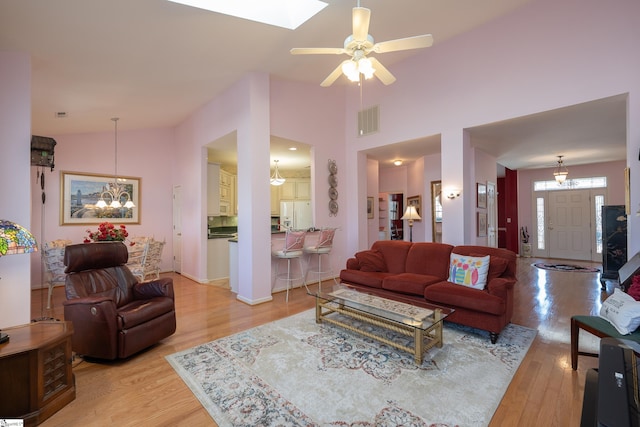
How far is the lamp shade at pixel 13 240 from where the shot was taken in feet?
5.58

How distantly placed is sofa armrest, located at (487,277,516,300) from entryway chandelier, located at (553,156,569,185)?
6.06 metres

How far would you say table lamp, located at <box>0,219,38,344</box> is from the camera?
1.70 m

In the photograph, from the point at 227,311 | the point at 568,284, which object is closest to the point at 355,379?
the point at 227,311

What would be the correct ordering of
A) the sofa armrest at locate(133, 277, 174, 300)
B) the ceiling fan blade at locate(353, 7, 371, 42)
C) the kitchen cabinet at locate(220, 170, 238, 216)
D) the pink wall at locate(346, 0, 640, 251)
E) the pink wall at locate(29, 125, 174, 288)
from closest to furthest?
the ceiling fan blade at locate(353, 7, 371, 42), the sofa armrest at locate(133, 277, 174, 300), the pink wall at locate(346, 0, 640, 251), the pink wall at locate(29, 125, 174, 288), the kitchen cabinet at locate(220, 170, 238, 216)

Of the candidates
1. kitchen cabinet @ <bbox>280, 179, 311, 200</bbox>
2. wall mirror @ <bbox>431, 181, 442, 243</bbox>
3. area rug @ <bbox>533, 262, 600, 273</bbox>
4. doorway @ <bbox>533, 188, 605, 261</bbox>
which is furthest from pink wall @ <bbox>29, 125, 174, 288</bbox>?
doorway @ <bbox>533, 188, 605, 261</bbox>

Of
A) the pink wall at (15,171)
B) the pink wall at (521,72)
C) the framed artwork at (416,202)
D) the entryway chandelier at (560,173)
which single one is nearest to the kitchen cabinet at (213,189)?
the pink wall at (15,171)

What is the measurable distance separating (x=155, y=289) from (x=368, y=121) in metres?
4.53

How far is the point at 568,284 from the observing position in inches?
204

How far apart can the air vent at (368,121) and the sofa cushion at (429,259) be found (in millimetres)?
2499

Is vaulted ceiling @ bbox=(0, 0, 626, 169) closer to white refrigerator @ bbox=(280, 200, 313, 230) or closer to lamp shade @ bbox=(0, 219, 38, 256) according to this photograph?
lamp shade @ bbox=(0, 219, 38, 256)

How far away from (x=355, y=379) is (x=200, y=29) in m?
3.80

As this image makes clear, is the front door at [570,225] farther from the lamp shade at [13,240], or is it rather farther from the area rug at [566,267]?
the lamp shade at [13,240]

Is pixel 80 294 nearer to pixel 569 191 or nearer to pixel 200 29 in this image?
pixel 200 29

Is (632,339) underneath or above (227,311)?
above
